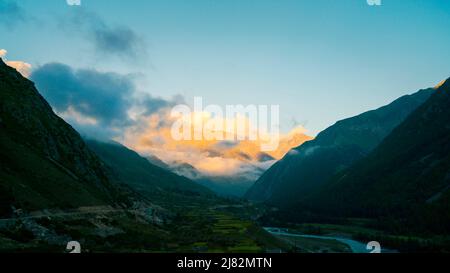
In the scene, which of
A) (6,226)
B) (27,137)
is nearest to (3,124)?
(27,137)

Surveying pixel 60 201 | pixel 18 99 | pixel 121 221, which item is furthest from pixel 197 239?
pixel 18 99

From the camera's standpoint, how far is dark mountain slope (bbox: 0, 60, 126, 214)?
11094cm

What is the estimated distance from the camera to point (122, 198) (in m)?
182

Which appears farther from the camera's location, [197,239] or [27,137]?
[27,137]

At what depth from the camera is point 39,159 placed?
446 ft

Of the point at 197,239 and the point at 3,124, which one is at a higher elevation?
the point at 3,124

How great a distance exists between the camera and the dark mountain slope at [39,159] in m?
111
